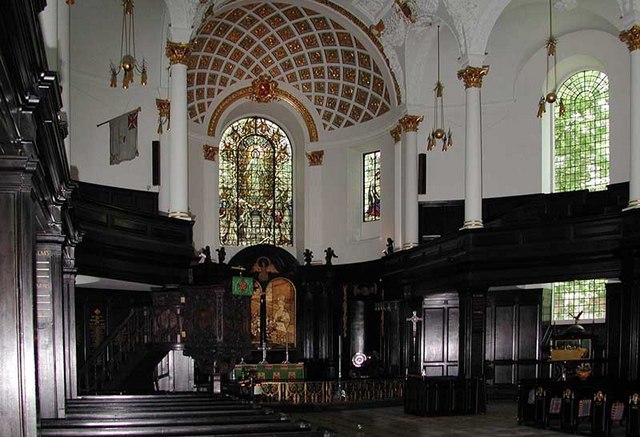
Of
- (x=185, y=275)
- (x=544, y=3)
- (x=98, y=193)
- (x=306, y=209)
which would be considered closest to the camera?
(x=185, y=275)

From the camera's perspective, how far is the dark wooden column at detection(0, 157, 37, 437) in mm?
6383

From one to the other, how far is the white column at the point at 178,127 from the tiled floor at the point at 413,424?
6173 mm

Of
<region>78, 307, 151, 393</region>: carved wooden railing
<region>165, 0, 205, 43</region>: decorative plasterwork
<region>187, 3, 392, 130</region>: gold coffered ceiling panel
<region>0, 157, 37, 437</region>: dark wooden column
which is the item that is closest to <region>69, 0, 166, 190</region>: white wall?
<region>165, 0, 205, 43</region>: decorative plasterwork

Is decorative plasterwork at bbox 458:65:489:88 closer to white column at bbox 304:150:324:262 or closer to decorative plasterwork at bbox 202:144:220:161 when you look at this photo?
white column at bbox 304:150:324:262

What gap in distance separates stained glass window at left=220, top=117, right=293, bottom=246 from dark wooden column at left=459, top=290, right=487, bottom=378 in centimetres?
966

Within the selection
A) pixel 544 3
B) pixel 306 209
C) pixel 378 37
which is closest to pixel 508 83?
pixel 544 3

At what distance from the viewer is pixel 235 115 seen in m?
28.8

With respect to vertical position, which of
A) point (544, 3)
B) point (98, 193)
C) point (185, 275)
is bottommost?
point (185, 275)

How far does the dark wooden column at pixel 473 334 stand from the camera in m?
20.5

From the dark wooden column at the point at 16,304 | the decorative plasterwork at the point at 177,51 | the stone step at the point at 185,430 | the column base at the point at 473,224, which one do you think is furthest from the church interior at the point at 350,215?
A: the dark wooden column at the point at 16,304

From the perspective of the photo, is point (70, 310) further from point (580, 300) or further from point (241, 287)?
point (580, 300)

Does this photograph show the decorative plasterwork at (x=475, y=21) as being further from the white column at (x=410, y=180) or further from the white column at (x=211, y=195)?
the white column at (x=211, y=195)

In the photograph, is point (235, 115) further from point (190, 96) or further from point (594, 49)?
point (594, 49)

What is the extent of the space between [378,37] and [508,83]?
4096mm
